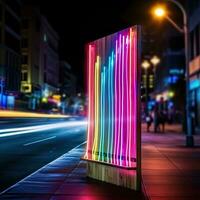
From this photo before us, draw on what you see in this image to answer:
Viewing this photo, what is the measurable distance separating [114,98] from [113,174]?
1.70 meters

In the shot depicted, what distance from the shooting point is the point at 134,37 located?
11609 millimetres

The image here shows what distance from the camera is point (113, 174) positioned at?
40.6 ft

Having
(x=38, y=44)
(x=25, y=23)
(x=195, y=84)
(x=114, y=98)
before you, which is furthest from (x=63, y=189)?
(x=38, y=44)

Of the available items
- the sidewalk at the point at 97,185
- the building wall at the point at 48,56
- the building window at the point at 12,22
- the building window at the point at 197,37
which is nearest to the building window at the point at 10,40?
the building window at the point at 12,22

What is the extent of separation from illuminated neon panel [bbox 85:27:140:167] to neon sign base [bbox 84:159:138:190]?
0.12 metres

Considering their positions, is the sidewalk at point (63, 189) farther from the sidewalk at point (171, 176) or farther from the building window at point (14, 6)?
the building window at point (14, 6)

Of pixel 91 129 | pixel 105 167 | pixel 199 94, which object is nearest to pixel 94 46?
pixel 91 129

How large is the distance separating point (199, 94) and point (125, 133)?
129 ft

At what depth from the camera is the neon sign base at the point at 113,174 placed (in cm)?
1164

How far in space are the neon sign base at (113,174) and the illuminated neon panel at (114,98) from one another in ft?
0.41

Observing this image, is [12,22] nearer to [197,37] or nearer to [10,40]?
[10,40]

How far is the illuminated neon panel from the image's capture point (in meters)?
11.6

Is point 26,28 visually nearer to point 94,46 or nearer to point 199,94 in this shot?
point 199,94

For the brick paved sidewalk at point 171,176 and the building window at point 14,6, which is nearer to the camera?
the brick paved sidewalk at point 171,176
